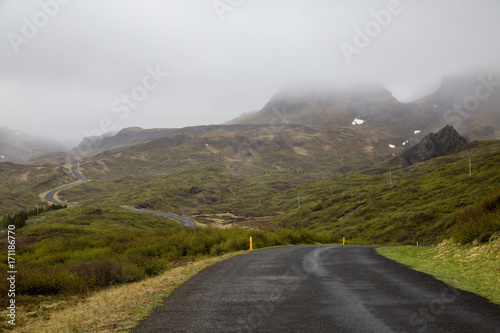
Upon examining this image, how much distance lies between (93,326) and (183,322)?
96.1 inches

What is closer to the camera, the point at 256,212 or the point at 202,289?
the point at 202,289

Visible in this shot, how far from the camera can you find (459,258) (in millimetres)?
15133

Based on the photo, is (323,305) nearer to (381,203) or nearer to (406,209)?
(406,209)

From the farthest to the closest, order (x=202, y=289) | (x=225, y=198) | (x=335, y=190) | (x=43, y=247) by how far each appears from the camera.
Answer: (x=225, y=198) → (x=335, y=190) → (x=43, y=247) → (x=202, y=289)

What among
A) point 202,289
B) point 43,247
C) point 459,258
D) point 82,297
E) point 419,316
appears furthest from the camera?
point 43,247

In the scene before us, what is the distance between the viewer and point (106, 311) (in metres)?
9.45

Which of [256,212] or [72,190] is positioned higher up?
[72,190]

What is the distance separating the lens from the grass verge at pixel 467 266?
10.4 meters

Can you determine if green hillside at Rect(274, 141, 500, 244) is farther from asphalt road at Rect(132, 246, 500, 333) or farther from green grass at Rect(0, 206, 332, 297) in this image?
asphalt road at Rect(132, 246, 500, 333)

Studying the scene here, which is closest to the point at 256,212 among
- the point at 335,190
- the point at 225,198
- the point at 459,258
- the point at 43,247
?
the point at 335,190

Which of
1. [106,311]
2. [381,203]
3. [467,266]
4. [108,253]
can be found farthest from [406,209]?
[106,311]

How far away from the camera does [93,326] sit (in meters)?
8.14

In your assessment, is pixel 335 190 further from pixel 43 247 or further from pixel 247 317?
pixel 247 317

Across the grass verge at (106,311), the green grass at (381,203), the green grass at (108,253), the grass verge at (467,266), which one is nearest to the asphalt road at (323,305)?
the grass verge at (106,311)
